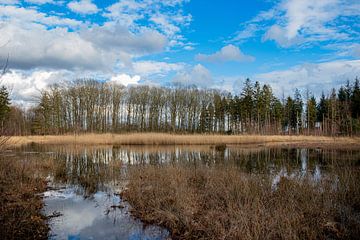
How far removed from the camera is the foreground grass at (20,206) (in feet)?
19.8

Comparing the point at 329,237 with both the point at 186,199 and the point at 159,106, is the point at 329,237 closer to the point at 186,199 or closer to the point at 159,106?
the point at 186,199

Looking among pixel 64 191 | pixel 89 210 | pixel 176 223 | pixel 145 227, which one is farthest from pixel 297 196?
pixel 64 191

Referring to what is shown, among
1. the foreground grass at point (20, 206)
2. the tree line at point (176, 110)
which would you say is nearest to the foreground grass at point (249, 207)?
the foreground grass at point (20, 206)

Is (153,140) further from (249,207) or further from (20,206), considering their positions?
(249,207)

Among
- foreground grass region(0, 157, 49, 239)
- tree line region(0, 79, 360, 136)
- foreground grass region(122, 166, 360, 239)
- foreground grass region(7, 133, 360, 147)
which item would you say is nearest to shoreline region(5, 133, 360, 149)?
foreground grass region(7, 133, 360, 147)

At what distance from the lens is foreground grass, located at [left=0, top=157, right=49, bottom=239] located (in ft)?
19.8

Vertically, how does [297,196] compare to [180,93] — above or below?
below

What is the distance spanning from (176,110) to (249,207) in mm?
51015

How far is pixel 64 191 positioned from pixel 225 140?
1007 inches

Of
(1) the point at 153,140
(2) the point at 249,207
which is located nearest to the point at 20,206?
(2) the point at 249,207

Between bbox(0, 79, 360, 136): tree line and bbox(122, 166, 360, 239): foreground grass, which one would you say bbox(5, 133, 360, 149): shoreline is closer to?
bbox(0, 79, 360, 136): tree line

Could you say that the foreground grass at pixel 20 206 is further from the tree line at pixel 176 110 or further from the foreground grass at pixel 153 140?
the tree line at pixel 176 110

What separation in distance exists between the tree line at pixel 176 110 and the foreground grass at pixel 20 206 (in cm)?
3677

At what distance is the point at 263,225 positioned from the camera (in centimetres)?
557
